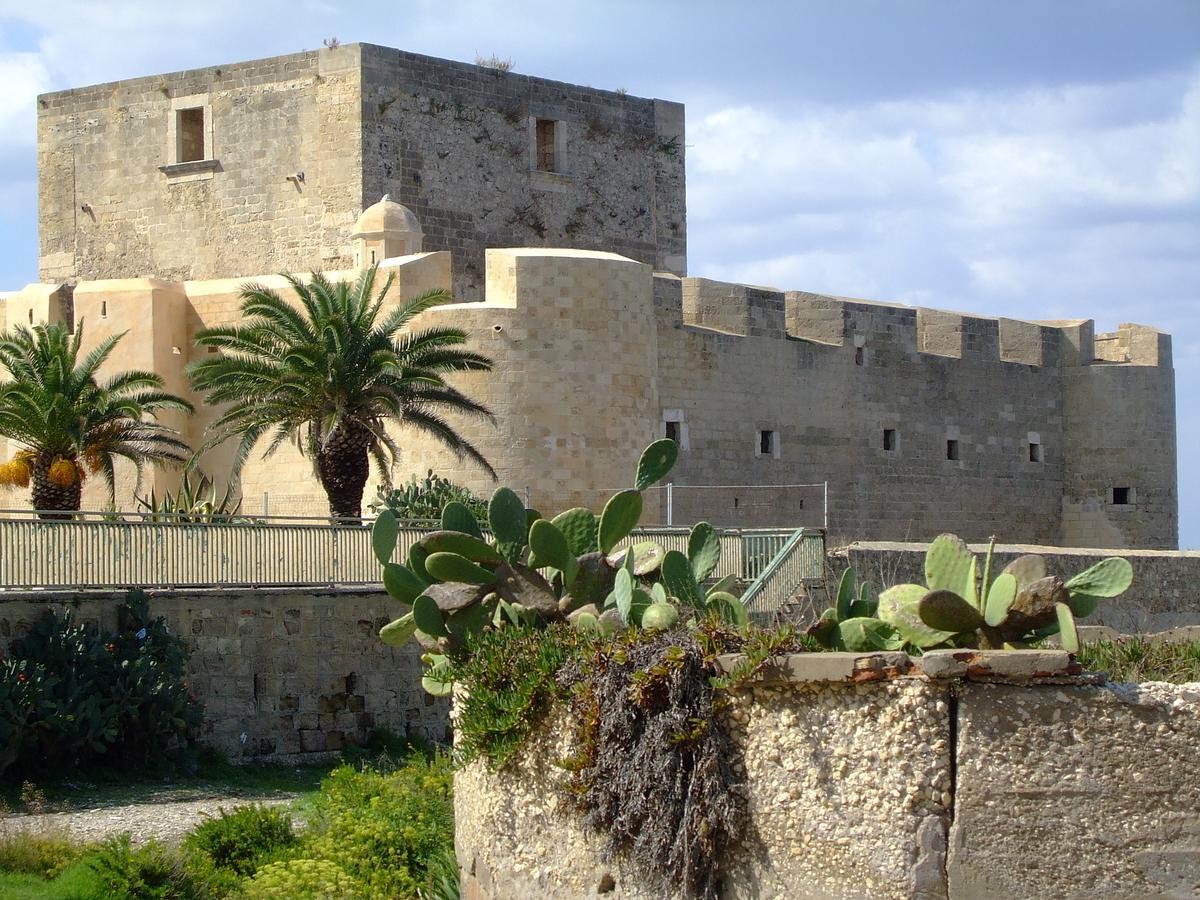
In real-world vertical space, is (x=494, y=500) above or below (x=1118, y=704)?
above

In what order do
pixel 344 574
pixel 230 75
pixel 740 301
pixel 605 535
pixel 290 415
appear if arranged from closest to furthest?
pixel 605 535 → pixel 344 574 → pixel 290 415 → pixel 740 301 → pixel 230 75

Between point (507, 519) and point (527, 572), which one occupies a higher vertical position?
point (507, 519)

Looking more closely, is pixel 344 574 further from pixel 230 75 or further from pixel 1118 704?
pixel 230 75

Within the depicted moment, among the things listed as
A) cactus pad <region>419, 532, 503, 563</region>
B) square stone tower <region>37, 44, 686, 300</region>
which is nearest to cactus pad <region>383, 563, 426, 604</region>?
cactus pad <region>419, 532, 503, 563</region>

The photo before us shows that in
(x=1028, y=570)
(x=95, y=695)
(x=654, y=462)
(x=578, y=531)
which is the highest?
(x=654, y=462)

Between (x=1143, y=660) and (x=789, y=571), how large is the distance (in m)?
7.59

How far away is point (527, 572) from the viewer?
7781 mm

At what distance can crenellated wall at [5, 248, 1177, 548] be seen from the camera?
67.6ft

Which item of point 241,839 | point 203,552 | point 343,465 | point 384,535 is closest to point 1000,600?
point 384,535

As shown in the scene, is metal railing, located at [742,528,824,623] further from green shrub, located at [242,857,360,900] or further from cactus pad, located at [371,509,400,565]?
cactus pad, located at [371,509,400,565]

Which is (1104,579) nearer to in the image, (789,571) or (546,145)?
(789,571)

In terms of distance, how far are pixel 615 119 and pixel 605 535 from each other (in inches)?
815

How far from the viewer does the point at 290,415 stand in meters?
18.2

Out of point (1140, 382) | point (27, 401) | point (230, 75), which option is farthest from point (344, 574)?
point (1140, 382)
